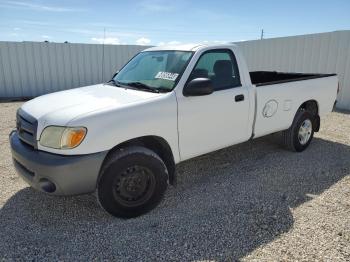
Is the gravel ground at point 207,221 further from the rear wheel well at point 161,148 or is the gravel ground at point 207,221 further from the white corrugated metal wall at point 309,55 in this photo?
Result: the white corrugated metal wall at point 309,55

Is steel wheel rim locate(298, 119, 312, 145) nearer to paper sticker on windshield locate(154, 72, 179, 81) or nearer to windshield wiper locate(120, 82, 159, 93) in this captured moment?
paper sticker on windshield locate(154, 72, 179, 81)

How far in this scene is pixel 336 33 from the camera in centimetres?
1003

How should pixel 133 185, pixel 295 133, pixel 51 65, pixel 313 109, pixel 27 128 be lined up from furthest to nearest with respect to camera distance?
pixel 51 65, pixel 313 109, pixel 295 133, pixel 133 185, pixel 27 128

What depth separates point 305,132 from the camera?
5.86m

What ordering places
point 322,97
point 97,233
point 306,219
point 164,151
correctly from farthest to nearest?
1. point 322,97
2. point 164,151
3. point 306,219
4. point 97,233

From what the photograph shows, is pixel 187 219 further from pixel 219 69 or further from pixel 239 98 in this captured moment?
pixel 219 69

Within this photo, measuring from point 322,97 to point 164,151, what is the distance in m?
3.69

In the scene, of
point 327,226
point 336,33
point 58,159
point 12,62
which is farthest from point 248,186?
point 12,62

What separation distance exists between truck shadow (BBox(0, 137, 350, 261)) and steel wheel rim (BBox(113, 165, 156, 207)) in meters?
0.23

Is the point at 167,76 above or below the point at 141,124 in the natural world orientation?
above

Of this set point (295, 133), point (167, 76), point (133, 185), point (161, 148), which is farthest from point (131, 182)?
point (295, 133)

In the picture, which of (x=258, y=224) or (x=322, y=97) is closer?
(x=258, y=224)

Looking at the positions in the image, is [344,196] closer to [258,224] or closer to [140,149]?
[258,224]

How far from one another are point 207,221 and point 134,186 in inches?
35.1
